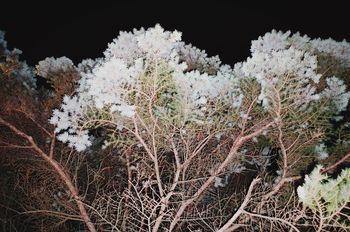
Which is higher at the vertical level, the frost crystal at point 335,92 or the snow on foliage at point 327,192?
the frost crystal at point 335,92

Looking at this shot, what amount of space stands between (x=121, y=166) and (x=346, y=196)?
4.79 m

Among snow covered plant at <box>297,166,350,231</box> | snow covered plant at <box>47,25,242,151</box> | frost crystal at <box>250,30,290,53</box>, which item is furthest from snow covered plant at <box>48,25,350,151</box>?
snow covered plant at <box>297,166,350,231</box>

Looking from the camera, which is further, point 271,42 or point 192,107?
point 271,42

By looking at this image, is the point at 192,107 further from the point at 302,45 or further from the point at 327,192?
the point at 302,45

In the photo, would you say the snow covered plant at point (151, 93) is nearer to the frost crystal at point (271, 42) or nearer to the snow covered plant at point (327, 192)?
the frost crystal at point (271, 42)

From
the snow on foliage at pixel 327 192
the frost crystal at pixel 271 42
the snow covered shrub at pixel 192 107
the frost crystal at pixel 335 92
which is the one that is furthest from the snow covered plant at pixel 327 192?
the frost crystal at pixel 271 42

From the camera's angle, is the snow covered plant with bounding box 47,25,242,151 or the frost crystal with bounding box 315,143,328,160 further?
the frost crystal with bounding box 315,143,328,160

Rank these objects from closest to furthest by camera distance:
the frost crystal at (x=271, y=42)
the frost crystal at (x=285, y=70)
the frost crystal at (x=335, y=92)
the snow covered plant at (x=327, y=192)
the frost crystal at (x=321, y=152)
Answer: the snow covered plant at (x=327, y=192) < the frost crystal at (x=285, y=70) < the frost crystal at (x=335, y=92) < the frost crystal at (x=271, y=42) < the frost crystal at (x=321, y=152)

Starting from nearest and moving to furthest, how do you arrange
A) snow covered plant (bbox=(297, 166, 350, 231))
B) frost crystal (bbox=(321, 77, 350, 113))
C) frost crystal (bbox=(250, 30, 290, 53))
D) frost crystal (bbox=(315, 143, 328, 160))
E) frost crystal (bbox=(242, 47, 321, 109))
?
snow covered plant (bbox=(297, 166, 350, 231))
frost crystal (bbox=(242, 47, 321, 109))
frost crystal (bbox=(321, 77, 350, 113))
frost crystal (bbox=(250, 30, 290, 53))
frost crystal (bbox=(315, 143, 328, 160))

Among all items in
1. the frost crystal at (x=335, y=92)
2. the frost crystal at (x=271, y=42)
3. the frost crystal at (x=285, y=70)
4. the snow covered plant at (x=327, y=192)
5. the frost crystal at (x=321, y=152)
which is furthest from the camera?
the frost crystal at (x=321, y=152)

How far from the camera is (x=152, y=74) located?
5.46 metres

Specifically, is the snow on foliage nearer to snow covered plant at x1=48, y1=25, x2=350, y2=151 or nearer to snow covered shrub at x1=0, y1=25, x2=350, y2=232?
snow covered shrub at x1=0, y1=25, x2=350, y2=232

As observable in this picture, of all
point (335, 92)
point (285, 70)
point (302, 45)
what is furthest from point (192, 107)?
point (302, 45)

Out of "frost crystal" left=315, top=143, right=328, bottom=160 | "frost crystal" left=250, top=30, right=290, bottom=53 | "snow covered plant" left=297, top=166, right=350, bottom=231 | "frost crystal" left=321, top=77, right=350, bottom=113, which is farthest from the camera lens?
"frost crystal" left=315, top=143, right=328, bottom=160
